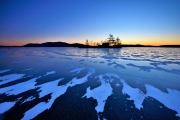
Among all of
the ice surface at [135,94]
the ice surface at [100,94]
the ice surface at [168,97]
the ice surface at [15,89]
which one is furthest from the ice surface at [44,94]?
the ice surface at [168,97]

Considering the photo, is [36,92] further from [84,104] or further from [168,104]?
[168,104]

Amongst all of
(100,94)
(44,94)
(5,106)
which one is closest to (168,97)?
(100,94)

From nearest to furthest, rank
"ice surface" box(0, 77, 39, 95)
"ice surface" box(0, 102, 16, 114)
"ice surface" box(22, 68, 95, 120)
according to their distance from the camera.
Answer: "ice surface" box(22, 68, 95, 120), "ice surface" box(0, 102, 16, 114), "ice surface" box(0, 77, 39, 95)

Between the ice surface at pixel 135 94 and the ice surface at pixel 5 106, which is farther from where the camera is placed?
the ice surface at pixel 135 94

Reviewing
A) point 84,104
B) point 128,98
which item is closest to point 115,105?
point 128,98

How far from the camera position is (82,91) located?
13.8 ft

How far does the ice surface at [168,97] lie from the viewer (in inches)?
129

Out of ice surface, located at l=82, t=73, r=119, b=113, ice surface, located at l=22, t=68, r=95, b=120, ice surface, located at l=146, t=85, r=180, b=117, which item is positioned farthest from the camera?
ice surface, located at l=146, t=85, r=180, b=117

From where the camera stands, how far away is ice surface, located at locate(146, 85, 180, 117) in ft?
10.8

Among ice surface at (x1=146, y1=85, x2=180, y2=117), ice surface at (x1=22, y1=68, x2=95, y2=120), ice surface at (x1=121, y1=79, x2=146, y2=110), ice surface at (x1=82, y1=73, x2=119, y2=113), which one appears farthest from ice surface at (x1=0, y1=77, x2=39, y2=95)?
ice surface at (x1=146, y1=85, x2=180, y2=117)

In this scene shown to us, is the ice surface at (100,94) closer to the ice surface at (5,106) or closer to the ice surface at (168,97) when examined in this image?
the ice surface at (168,97)

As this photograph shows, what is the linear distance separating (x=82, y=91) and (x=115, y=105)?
1.51 m

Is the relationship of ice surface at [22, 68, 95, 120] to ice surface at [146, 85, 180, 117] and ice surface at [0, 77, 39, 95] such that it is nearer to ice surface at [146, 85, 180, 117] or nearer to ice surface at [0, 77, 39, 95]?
ice surface at [0, 77, 39, 95]

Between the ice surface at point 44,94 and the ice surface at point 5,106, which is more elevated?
the ice surface at point 5,106
